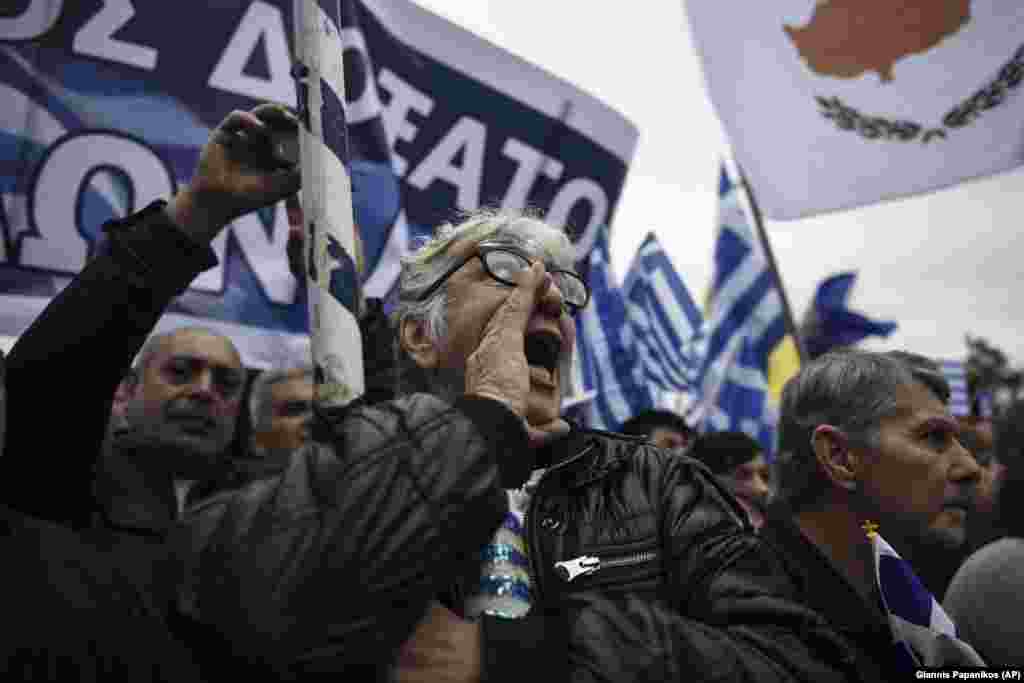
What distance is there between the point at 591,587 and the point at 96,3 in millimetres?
3550

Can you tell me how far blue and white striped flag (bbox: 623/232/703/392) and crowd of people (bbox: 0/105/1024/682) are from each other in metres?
3.92

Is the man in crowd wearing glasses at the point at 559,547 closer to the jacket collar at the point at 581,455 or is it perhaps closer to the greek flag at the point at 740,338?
the jacket collar at the point at 581,455

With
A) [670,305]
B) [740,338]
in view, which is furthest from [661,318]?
[740,338]

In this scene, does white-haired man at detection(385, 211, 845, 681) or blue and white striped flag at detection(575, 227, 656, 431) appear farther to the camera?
blue and white striped flag at detection(575, 227, 656, 431)

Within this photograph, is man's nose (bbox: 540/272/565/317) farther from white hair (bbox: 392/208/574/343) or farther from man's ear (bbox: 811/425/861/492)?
man's ear (bbox: 811/425/861/492)

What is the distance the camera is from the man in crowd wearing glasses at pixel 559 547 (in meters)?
1.25

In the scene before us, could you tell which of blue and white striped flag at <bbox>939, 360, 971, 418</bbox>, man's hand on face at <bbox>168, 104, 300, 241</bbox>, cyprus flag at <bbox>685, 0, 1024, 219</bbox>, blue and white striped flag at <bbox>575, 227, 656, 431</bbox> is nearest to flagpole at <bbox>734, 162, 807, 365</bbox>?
cyprus flag at <bbox>685, 0, 1024, 219</bbox>

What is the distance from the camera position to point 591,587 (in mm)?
1485

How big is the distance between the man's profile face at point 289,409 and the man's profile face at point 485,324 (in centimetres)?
228

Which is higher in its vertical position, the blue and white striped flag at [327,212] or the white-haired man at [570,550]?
the blue and white striped flag at [327,212]

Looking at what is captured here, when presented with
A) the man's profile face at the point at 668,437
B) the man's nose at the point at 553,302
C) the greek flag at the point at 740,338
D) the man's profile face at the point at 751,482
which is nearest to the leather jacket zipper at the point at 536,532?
the man's nose at the point at 553,302

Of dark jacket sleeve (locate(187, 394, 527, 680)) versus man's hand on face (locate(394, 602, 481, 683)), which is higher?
dark jacket sleeve (locate(187, 394, 527, 680))

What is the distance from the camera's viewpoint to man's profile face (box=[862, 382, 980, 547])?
219cm

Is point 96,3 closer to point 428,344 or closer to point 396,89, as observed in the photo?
point 396,89
